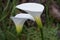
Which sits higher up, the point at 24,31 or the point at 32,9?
the point at 32,9

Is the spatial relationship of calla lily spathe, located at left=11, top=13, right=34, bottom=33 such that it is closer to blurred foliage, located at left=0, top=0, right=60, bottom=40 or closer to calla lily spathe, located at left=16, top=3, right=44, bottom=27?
calla lily spathe, located at left=16, top=3, right=44, bottom=27

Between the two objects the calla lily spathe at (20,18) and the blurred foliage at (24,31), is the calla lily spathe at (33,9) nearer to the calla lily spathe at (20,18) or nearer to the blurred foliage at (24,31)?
the calla lily spathe at (20,18)


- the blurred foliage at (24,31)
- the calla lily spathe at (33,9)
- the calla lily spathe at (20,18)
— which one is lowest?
the blurred foliage at (24,31)

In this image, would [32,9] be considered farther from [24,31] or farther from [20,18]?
[24,31]

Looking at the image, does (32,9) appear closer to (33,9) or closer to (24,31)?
(33,9)

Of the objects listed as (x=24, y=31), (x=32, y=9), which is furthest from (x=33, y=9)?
(x=24, y=31)

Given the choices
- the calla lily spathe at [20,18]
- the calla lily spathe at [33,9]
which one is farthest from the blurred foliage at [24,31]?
the calla lily spathe at [33,9]

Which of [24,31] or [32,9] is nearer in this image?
[32,9]

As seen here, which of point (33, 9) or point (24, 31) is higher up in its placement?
point (33, 9)

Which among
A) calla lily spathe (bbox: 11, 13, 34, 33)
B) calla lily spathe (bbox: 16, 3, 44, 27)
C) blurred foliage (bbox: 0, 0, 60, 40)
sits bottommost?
blurred foliage (bbox: 0, 0, 60, 40)

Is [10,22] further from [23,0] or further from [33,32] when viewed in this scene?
[23,0]

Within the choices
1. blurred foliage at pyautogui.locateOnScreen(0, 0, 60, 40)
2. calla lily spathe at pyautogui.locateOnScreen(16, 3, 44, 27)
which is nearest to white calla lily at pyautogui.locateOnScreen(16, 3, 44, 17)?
calla lily spathe at pyautogui.locateOnScreen(16, 3, 44, 27)

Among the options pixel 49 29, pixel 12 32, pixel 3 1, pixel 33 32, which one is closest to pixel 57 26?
pixel 49 29

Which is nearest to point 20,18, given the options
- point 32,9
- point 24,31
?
point 32,9
